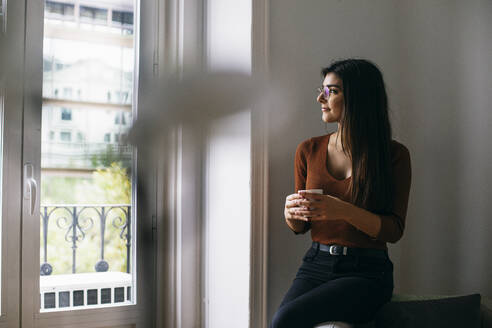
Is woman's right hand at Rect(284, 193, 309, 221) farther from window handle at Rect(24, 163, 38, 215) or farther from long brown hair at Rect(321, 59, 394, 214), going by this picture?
window handle at Rect(24, 163, 38, 215)

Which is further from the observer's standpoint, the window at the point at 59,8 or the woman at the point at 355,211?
the woman at the point at 355,211

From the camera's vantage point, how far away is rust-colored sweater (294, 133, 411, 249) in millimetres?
1233

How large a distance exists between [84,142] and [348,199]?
1120 millimetres

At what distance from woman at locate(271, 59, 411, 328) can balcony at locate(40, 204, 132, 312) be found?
91cm

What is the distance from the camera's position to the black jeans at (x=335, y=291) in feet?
3.76

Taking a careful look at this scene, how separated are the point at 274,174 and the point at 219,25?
1292mm

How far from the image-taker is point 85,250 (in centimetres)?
23

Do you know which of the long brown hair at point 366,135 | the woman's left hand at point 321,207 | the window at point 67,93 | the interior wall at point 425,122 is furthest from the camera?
the interior wall at point 425,122

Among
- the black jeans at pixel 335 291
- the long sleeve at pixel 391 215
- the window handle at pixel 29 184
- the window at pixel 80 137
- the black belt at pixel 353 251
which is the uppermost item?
the window at pixel 80 137

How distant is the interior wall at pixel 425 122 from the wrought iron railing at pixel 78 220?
45.7 inches

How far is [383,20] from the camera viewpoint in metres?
1.77

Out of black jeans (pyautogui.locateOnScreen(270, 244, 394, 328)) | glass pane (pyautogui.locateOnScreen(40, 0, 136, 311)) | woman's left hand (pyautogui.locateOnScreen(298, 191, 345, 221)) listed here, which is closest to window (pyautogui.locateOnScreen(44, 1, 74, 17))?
glass pane (pyautogui.locateOnScreen(40, 0, 136, 311))

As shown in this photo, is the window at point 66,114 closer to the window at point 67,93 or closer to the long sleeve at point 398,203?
the window at point 67,93

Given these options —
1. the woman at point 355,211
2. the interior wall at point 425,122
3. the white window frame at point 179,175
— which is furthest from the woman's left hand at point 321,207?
the white window frame at point 179,175
